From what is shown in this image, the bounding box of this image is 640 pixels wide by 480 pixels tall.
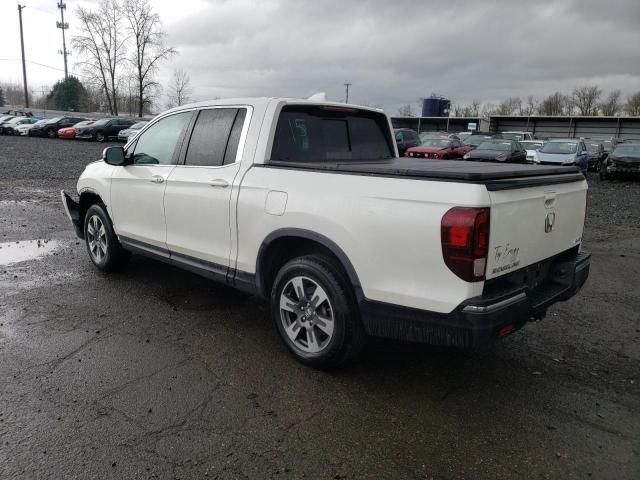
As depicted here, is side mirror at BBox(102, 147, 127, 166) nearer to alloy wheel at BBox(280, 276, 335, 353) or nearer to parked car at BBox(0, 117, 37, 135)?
alloy wheel at BBox(280, 276, 335, 353)

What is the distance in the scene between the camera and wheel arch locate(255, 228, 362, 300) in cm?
332

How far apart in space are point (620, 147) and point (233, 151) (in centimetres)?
2106

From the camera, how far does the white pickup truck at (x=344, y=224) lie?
2.89 m

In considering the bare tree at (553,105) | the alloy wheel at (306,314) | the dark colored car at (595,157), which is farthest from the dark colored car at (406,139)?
the bare tree at (553,105)

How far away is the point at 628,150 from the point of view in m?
20.0

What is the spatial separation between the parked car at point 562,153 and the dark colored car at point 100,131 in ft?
87.9

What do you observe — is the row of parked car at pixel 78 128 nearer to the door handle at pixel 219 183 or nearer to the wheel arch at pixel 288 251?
the door handle at pixel 219 183

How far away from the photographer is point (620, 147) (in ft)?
67.4

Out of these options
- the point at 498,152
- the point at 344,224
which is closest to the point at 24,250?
the point at 344,224

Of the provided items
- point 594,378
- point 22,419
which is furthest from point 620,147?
point 22,419

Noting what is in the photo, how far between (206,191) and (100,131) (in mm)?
33770

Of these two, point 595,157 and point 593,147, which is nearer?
point 595,157

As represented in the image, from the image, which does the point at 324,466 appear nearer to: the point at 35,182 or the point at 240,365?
the point at 240,365

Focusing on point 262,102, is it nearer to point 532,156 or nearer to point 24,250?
point 24,250
